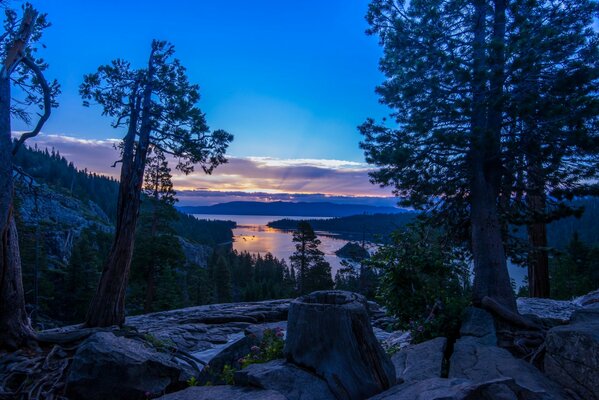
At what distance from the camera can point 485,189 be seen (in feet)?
24.2

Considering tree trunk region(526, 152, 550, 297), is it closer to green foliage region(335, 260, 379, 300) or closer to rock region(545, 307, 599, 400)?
rock region(545, 307, 599, 400)

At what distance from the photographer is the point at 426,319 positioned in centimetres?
669

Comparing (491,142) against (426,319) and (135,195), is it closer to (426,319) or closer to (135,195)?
(426,319)

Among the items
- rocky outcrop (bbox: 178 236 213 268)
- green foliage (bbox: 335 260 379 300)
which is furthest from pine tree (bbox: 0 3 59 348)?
rocky outcrop (bbox: 178 236 213 268)

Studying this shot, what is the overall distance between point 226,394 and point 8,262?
20.6 ft

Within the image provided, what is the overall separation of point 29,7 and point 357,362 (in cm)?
1000

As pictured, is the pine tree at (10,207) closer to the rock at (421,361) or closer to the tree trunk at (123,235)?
the tree trunk at (123,235)

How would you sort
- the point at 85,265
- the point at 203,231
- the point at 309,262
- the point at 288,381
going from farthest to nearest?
the point at 203,231, the point at 85,265, the point at 309,262, the point at 288,381

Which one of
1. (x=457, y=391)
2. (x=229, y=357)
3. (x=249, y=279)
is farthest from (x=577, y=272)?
(x=249, y=279)

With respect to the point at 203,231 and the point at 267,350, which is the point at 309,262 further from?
the point at 203,231

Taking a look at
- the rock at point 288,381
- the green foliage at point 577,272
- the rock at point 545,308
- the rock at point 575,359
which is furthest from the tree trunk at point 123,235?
the green foliage at point 577,272

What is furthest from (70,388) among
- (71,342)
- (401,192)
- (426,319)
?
(401,192)

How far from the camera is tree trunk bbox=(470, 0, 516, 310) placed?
22.5 ft

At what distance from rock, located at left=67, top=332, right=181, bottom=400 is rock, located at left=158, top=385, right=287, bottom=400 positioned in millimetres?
2329
